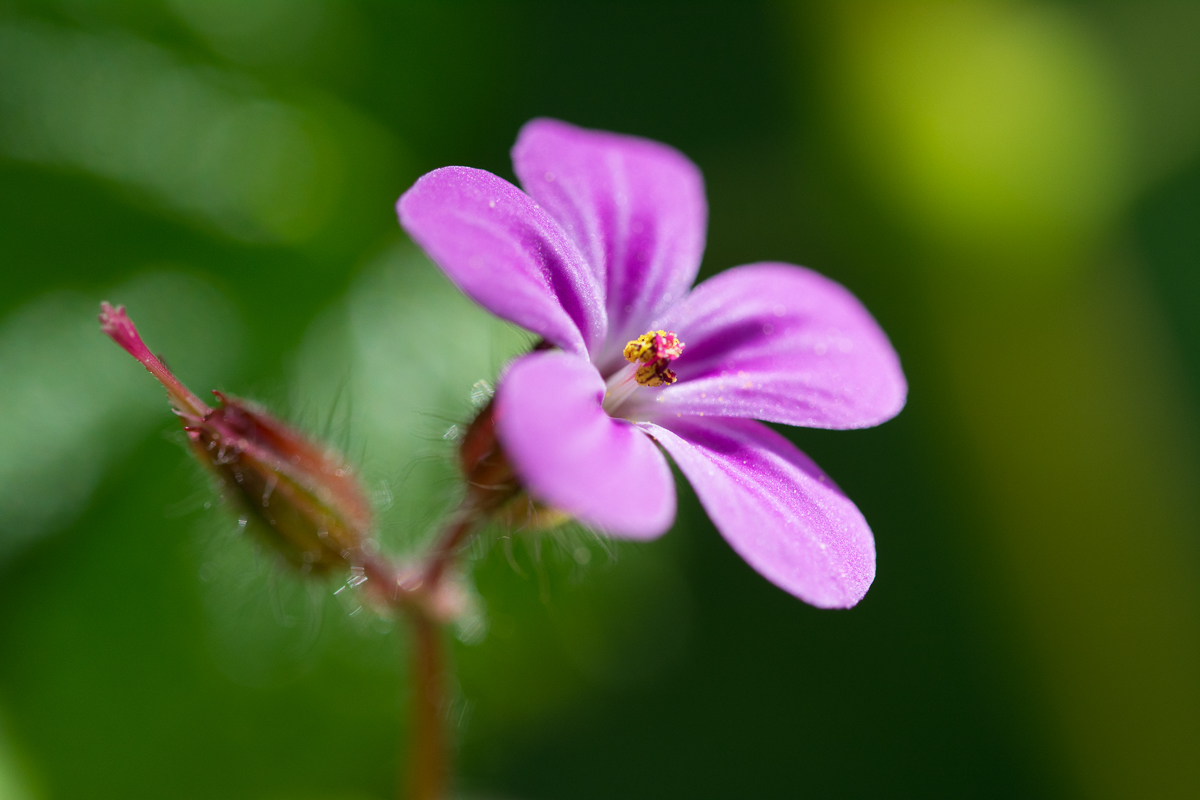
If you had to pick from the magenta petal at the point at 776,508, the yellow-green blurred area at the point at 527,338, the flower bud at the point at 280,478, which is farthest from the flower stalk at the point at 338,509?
the magenta petal at the point at 776,508

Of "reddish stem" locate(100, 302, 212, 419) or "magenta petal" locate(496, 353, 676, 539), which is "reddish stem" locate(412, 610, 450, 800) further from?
"magenta petal" locate(496, 353, 676, 539)

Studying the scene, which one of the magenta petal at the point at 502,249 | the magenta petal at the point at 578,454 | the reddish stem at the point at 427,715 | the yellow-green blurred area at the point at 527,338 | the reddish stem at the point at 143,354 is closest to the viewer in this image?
the magenta petal at the point at 578,454

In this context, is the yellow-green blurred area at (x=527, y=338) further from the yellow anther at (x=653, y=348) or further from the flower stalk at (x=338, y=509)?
the yellow anther at (x=653, y=348)

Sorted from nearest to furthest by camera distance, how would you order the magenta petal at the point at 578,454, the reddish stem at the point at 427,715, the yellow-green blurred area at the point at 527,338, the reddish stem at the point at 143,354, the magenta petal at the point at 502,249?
the magenta petal at the point at 578,454 → the magenta petal at the point at 502,249 → the reddish stem at the point at 143,354 → the reddish stem at the point at 427,715 → the yellow-green blurred area at the point at 527,338

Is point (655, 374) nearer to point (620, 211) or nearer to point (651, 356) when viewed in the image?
point (651, 356)

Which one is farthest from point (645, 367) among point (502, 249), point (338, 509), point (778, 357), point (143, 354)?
point (143, 354)

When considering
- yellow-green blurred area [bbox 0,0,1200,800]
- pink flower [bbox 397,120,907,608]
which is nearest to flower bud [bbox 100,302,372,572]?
yellow-green blurred area [bbox 0,0,1200,800]

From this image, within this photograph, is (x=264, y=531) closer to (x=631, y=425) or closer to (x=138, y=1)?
(x=631, y=425)
